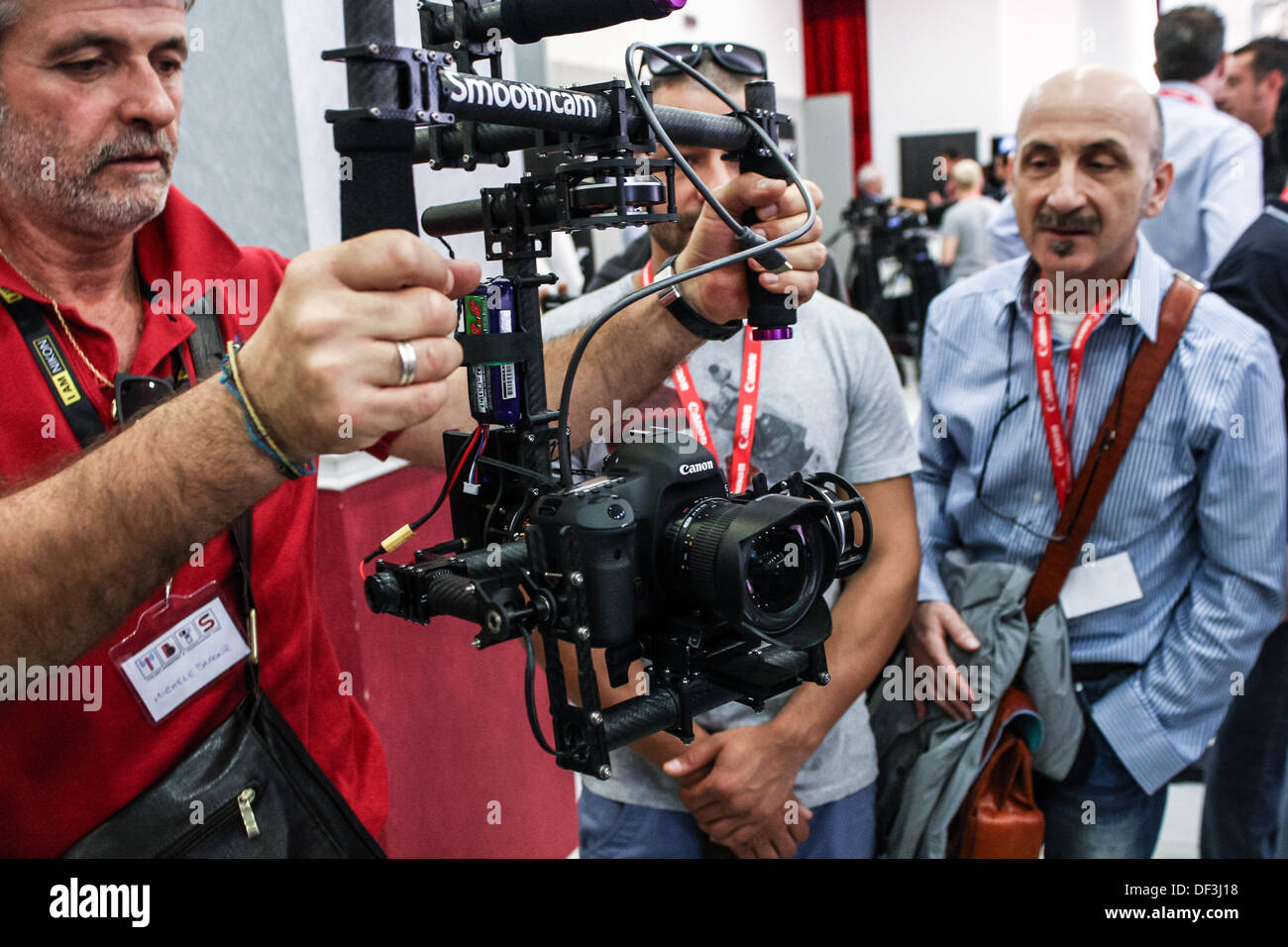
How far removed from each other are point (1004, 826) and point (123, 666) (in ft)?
4.09

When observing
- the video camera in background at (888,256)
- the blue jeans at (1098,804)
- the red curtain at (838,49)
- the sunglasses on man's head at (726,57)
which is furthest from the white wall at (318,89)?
the red curtain at (838,49)

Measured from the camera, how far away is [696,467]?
0.84m

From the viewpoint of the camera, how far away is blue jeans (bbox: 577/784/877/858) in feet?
4.98

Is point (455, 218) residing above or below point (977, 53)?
below

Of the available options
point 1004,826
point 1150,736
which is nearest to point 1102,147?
point 1150,736

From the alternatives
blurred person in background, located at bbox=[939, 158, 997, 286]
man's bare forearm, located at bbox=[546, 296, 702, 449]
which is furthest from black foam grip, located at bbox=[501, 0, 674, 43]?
blurred person in background, located at bbox=[939, 158, 997, 286]

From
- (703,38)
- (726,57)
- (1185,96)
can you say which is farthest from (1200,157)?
(703,38)

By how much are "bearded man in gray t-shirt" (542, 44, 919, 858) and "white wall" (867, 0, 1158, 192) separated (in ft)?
28.8

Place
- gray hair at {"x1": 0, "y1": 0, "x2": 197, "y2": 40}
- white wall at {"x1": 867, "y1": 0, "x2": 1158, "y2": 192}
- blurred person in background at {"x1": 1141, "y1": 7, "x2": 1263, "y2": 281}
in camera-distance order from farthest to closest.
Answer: white wall at {"x1": 867, "y1": 0, "x2": 1158, "y2": 192}
blurred person in background at {"x1": 1141, "y1": 7, "x2": 1263, "y2": 281}
gray hair at {"x1": 0, "y1": 0, "x2": 197, "y2": 40}

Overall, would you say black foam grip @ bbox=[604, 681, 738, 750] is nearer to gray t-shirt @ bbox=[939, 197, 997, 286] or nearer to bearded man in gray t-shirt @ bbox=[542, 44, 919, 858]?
bearded man in gray t-shirt @ bbox=[542, 44, 919, 858]

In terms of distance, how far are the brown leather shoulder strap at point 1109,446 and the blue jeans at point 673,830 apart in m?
0.44

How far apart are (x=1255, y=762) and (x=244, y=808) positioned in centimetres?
200

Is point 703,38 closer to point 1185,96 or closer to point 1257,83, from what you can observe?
point 1257,83

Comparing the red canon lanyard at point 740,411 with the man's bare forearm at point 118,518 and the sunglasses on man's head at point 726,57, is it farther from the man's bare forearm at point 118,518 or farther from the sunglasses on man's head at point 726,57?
the man's bare forearm at point 118,518
